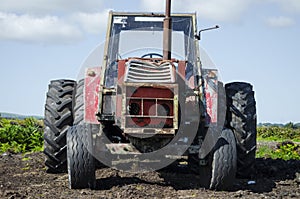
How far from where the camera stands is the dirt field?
22.9 feet

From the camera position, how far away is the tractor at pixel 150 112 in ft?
23.0

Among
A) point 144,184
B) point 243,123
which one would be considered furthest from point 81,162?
point 243,123

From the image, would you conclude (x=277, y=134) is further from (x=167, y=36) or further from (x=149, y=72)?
(x=149, y=72)

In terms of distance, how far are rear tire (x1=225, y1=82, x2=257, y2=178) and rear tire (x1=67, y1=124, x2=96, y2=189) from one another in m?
2.50

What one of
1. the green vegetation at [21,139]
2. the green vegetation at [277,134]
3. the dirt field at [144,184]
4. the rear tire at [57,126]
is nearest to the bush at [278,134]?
the green vegetation at [277,134]

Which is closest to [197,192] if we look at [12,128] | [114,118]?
[114,118]

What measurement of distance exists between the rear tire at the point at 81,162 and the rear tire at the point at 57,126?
1.48 m

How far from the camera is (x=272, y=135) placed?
36562mm

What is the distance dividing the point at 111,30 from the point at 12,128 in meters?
9.21

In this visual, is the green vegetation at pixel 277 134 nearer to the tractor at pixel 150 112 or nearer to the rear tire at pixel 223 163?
the tractor at pixel 150 112

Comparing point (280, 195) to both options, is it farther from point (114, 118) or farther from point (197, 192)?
point (114, 118)

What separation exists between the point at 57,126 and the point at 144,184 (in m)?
1.89

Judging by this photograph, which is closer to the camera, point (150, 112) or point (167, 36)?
point (150, 112)

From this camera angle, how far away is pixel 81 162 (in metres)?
7.25
